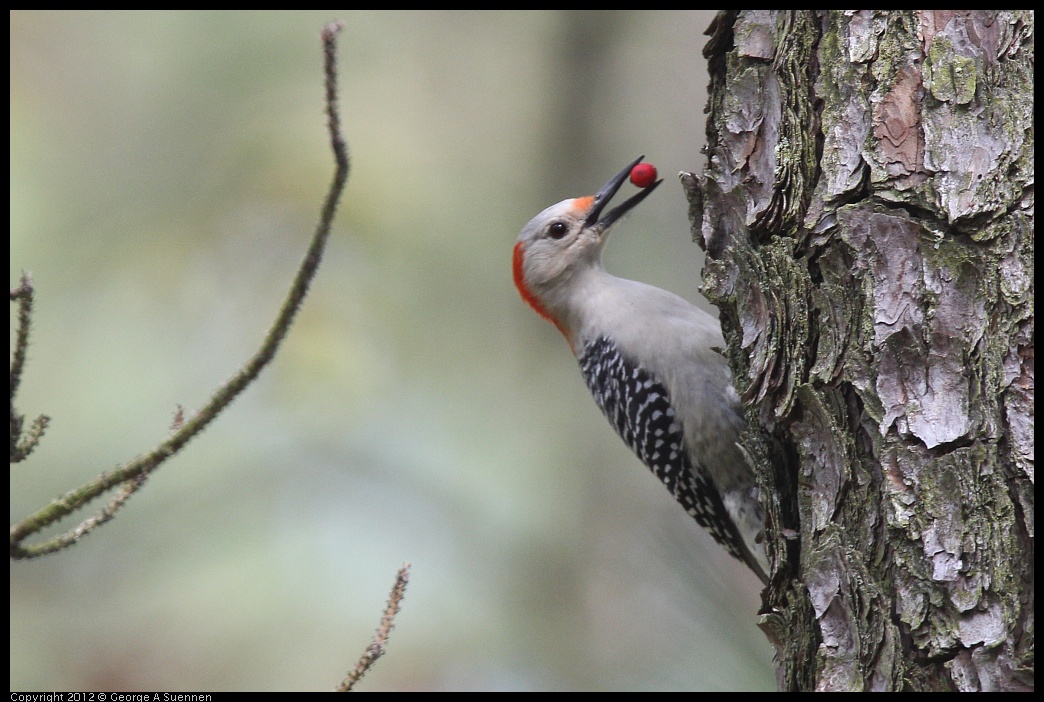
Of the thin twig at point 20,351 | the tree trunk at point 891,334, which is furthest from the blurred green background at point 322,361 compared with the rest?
the thin twig at point 20,351

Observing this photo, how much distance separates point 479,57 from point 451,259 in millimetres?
1927

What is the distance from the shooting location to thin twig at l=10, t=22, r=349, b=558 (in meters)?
1.91

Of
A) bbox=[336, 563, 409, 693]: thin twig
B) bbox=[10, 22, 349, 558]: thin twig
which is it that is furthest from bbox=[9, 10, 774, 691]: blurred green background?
bbox=[10, 22, 349, 558]: thin twig

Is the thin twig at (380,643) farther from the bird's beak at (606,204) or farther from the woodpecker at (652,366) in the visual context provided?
the bird's beak at (606,204)

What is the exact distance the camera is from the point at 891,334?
2.37 meters

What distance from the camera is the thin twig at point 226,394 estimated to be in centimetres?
191

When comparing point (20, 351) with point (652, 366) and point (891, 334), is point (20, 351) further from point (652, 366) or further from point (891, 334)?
point (652, 366)

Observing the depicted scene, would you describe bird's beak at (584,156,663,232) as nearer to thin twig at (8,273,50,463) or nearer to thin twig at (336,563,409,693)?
thin twig at (336,563,409,693)

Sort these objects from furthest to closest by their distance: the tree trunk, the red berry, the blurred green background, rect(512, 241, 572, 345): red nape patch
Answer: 1. the blurred green background
2. rect(512, 241, 572, 345): red nape patch
3. the red berry
4. the tree trunk

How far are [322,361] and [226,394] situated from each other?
4488mm

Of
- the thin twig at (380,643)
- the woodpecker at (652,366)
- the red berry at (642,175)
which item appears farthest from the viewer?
the red berry at (642,175)

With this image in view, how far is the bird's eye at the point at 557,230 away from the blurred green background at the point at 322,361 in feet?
5.72

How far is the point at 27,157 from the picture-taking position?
7188 millimetres

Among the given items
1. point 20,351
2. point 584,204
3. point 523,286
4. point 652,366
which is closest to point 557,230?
point 584,204
